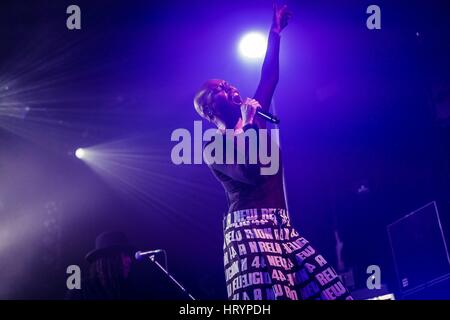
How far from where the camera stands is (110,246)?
3684mm

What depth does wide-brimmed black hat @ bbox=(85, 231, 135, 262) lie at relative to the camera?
366 centimetres

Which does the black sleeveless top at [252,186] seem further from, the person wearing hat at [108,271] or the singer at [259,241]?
the person wearing hat at [108,271]

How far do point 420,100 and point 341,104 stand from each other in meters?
0.83

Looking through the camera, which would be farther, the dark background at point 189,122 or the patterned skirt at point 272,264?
the dark background at point 189,122

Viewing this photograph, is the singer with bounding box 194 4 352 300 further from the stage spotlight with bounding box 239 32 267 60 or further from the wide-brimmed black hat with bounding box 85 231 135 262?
the stage spotlight with bounding box 239 32 267 60

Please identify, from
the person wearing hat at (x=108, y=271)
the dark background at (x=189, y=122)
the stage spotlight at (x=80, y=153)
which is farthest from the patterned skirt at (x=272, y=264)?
the stage spotlight at (x=80, y=153)

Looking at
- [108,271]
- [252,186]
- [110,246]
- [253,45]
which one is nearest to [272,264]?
[252,186]

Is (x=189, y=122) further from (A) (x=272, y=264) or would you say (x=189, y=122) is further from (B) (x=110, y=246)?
(A) (x=272, y=264)

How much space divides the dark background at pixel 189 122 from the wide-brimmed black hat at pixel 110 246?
62.2 inches

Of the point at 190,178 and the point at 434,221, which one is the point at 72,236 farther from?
the point at 434,221

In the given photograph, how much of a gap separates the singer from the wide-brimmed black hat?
1.66 meters

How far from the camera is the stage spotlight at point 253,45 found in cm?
467

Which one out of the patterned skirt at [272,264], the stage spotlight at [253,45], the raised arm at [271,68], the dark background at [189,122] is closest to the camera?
the patterned skirt at [272,264]

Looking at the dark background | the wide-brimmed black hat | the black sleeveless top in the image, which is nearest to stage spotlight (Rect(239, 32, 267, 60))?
the dark background
